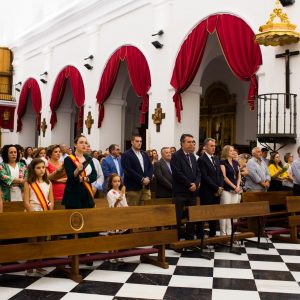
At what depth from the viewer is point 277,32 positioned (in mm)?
7766

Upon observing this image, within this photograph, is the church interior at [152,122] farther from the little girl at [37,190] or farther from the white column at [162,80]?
the little girl at [37,190]

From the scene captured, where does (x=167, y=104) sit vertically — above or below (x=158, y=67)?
below

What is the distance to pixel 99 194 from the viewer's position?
290 inches

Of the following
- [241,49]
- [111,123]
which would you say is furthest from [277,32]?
[111,123]

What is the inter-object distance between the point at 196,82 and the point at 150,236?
6887 millimetres

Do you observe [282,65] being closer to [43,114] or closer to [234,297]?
[234,297]

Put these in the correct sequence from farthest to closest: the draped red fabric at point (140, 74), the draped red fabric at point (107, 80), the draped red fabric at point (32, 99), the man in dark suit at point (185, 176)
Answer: the draped red fabric at point (32, 99) → the draped red fabric at point (107, 80) → the draped red fabric at point (140, 74) → the man in dark suit at point (185, 176)

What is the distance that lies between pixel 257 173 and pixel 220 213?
2040 millimetres

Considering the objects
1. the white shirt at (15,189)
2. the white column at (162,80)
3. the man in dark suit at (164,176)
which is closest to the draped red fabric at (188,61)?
the white column at (162,80)

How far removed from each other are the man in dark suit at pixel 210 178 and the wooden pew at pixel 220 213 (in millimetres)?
446

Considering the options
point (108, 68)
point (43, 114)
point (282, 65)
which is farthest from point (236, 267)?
point (43, 114)

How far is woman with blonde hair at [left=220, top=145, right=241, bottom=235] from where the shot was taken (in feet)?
20.9

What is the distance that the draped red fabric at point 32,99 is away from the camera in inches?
718

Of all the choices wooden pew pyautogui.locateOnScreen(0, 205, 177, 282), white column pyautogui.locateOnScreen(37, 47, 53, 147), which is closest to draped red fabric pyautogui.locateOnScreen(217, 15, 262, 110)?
wooden pew pyautogui.locateOnScreen(0, 205, 177, 282)
